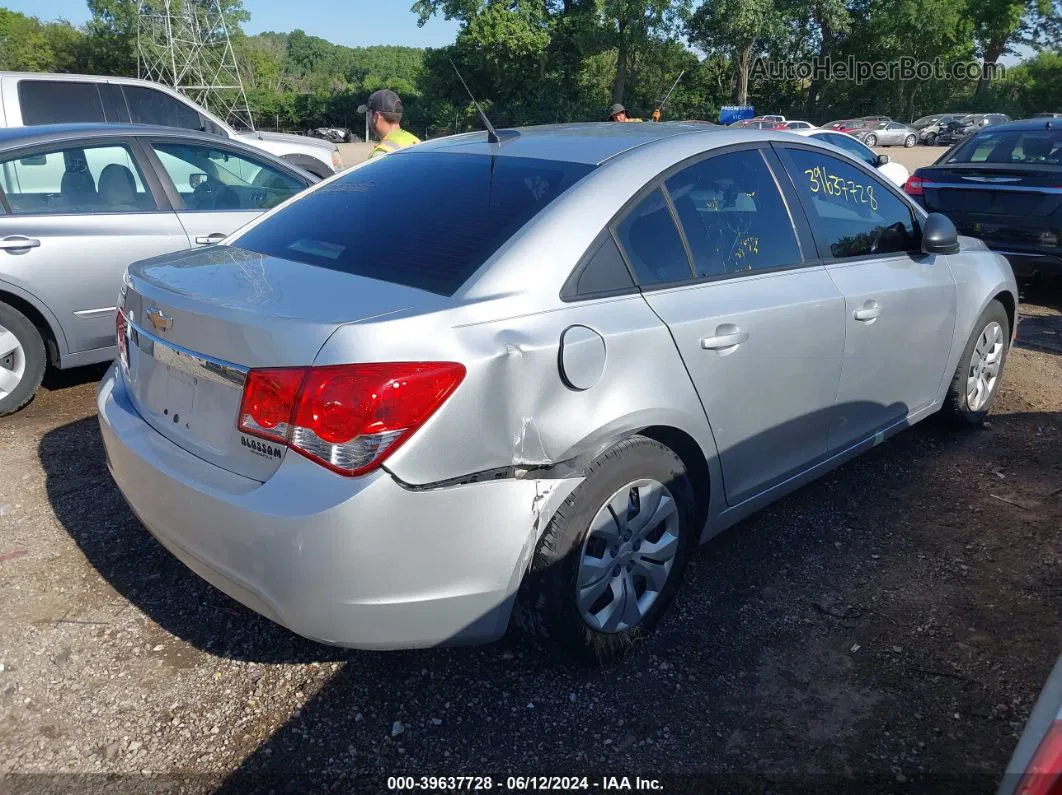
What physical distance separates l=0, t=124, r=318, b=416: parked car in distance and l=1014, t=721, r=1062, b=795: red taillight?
4.82 metres

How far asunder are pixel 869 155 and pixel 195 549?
11.3 metres

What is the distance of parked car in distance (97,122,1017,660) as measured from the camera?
2154 millimetres

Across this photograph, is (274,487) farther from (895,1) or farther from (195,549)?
(895,1)

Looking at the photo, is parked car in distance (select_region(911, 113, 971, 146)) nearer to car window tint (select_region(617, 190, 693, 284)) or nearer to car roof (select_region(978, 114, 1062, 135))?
car roof (select_region(978, 114, 1062, 135))

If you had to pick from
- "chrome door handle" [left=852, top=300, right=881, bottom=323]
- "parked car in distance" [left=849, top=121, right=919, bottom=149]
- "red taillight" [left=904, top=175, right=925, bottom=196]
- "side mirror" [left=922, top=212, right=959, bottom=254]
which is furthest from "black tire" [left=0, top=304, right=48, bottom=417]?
"parked car in distance" [left=849, top=121, right=919, bottom=149]

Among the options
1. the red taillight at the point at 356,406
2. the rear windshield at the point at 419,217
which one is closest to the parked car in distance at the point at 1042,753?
the red taillight at the point at 356,406

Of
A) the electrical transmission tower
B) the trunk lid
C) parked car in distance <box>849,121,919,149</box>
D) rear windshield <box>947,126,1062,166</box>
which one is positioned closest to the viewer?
the trunk lid

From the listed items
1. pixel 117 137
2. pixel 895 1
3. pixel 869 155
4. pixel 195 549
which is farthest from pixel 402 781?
pixel 895 1

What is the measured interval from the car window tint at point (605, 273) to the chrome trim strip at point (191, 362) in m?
0.98

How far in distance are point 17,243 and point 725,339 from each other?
380 centimetres

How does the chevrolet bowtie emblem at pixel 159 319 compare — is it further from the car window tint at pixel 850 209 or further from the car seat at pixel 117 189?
the car seat at pixel 117 189

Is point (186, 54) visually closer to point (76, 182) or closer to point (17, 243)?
point (76, 182)

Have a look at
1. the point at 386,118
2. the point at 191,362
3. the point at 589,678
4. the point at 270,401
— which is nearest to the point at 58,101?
the point at 386,118

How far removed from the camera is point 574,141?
312cm
